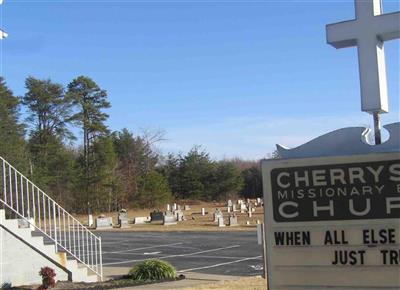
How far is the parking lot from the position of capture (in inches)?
715

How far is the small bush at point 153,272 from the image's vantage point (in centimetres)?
1424

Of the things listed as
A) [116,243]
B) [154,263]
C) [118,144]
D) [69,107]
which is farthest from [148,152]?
[154,263]

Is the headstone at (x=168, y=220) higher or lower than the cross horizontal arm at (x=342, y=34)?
lower

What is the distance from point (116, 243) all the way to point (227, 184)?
59271mm

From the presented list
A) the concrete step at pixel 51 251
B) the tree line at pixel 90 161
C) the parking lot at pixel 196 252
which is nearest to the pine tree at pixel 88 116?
the tree line at pixel 90 161

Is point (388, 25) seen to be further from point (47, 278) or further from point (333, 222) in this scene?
point (47, 278)

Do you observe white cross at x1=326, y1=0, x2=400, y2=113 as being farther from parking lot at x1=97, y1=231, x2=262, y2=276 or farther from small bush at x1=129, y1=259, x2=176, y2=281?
parking lot at x1=97, y1=231, x2=262, y2=276

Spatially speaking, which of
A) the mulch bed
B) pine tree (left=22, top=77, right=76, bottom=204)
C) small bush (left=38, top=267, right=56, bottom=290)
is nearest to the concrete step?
the mulch bed

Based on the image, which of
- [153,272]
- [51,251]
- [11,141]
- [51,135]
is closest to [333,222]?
[153,272]

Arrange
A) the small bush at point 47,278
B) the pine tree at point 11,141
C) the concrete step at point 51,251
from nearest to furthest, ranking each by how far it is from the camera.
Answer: the small bush at point 47,278, the concrete step at point 51,251, the pine tree at point 11,141

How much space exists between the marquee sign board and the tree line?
1790 inches

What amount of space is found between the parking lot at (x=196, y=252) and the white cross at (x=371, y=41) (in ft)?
35.6

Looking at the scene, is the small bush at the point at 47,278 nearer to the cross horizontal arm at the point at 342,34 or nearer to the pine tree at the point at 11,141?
the cross horizontal arm at the point at 342,34

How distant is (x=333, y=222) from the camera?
5.75 meters
